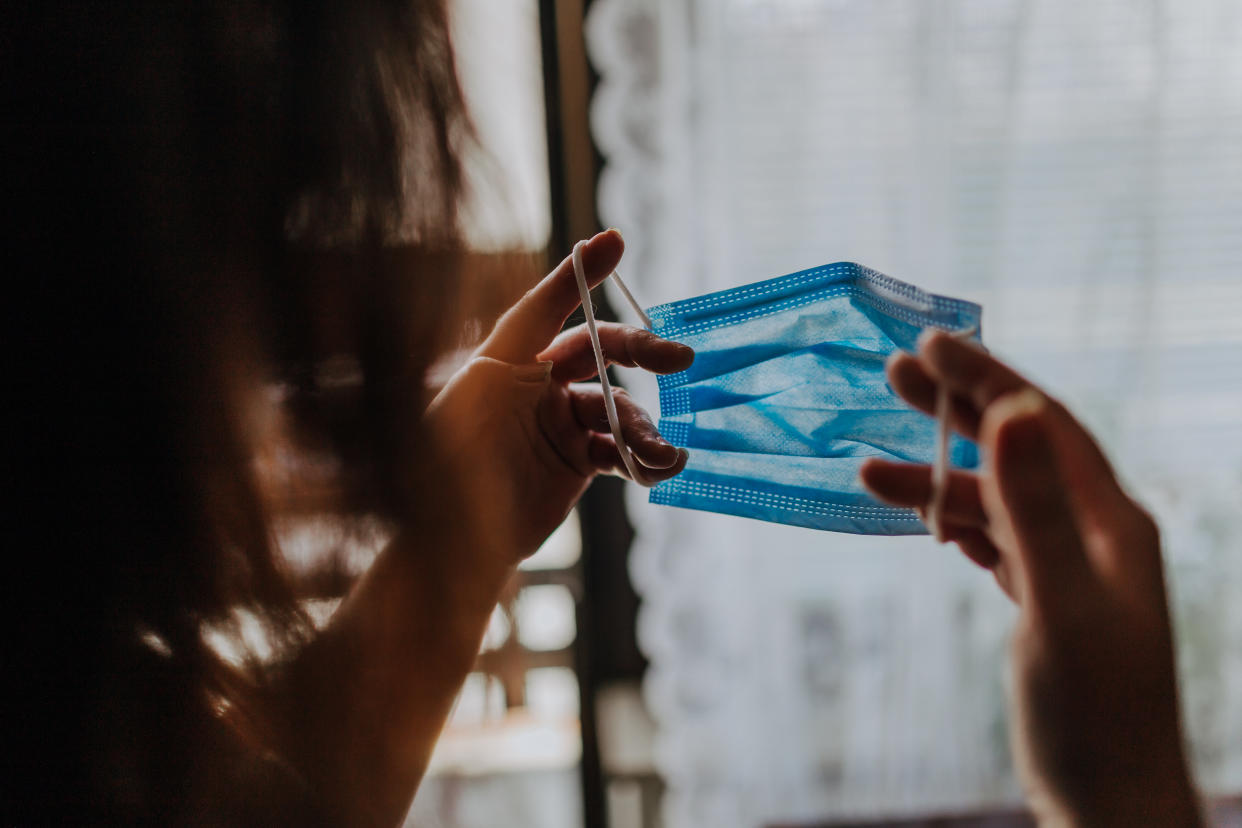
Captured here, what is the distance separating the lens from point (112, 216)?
234mm

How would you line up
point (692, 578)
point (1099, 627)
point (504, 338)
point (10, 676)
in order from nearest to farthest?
point (10, 676) < point (1099, 627) < point (504, 338) < point (692, 578)

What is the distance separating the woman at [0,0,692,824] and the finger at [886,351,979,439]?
18 centimetres

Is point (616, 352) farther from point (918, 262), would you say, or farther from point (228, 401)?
point (918, 262)

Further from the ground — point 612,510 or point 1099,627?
point 1099,627

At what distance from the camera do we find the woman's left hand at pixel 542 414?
0.50 m

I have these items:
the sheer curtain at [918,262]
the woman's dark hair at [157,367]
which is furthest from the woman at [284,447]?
the sheer curtain at [918,262]

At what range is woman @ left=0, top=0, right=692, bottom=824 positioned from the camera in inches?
8.5

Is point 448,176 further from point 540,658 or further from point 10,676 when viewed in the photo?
point 540,658

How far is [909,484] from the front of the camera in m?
0.36

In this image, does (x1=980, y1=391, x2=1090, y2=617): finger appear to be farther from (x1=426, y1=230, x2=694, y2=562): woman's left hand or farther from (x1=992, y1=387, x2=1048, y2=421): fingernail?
(x1=426, y1=230, x2=694, y2=562): woman's left hand

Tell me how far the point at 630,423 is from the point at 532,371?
0.09m

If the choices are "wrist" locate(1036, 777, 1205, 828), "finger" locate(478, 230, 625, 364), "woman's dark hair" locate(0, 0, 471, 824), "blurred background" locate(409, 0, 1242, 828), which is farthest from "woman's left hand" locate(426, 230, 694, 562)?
"blurred background" locate(409, 0, 1242, 828)

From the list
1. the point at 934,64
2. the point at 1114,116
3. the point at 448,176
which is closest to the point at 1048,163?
the point at 1114,116

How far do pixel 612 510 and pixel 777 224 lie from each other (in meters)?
0.67
